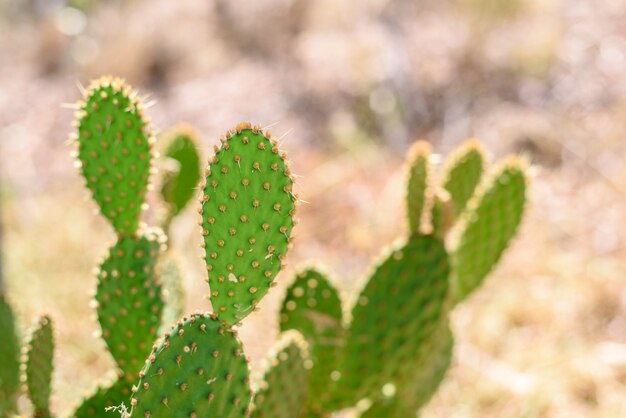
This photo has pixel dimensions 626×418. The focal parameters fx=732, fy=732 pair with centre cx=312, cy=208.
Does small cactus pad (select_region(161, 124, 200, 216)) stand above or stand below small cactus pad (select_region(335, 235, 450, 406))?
above

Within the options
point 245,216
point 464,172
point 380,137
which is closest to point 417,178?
point 464,172

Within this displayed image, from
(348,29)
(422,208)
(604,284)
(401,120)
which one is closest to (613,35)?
(401,120)

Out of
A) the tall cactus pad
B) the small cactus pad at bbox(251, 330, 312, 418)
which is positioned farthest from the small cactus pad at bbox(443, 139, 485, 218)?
the tall cactus pad

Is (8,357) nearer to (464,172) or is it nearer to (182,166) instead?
(182,166)

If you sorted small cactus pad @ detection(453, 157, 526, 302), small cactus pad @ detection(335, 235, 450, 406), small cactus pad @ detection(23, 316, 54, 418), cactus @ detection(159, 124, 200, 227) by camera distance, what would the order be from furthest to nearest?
cactus @ detection(159, 124, 200, 227)
small cactus pad @ detection(453, 157, 526, 302)
small cactus pad @ detection(335, 235, 450, 406)
small cactus pad @ detection(23, 316, 54, 418)

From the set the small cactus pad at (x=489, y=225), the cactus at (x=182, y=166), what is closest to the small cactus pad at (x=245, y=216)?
the small cactus pad at (x=489, y=225)

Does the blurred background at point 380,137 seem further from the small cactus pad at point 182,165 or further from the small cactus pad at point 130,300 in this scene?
the small cactus pad at point 130,300

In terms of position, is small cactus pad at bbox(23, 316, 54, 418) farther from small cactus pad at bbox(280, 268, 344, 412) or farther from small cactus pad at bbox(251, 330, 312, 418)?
small cactus pad at bbox(280, 268, 344, 412)

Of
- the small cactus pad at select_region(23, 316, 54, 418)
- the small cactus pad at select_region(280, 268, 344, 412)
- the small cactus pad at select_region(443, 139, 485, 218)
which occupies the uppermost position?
the small cactus pad at select_region(443, 139, 485, 218)
